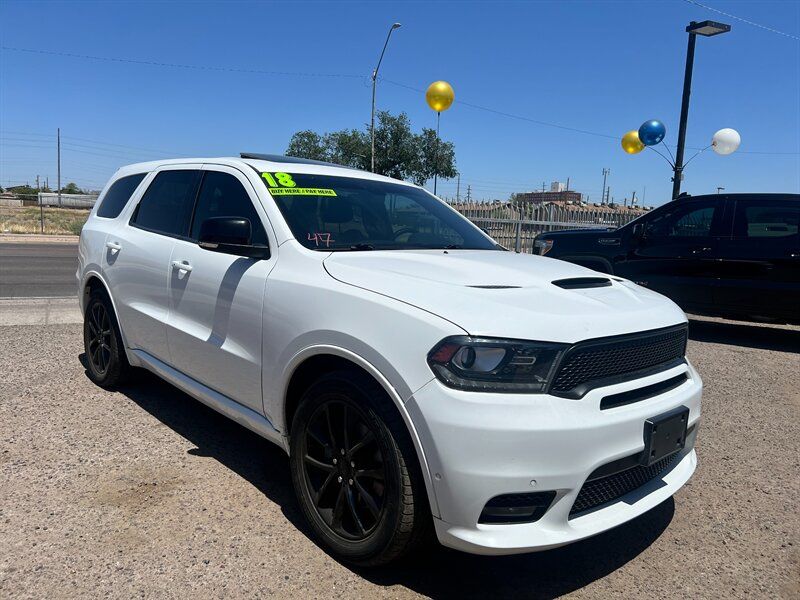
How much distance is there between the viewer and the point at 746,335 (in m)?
8.54

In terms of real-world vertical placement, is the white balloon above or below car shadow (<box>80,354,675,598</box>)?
above

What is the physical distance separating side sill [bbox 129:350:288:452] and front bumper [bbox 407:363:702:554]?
1083 millimetres

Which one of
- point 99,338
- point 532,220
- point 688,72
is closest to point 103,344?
point 99,338

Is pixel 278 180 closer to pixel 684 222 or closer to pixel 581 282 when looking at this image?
pixel 581 282

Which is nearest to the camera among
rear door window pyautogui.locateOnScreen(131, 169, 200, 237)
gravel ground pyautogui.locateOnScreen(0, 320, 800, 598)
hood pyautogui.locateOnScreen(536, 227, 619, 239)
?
gravel ground pyautogui.locateOnScreen(0, 320, 800, 598)

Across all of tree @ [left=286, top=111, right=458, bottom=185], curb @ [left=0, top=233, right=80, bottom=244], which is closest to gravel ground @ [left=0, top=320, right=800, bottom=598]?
curb @ [left=0, top=233, right=80, bottom=244]

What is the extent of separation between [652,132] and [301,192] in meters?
14.8

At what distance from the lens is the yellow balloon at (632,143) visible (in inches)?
709

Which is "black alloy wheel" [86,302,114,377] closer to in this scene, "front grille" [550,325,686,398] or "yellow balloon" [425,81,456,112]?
"front grille" [550,325,686,398]

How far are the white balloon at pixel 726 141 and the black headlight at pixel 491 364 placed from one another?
47.7ft

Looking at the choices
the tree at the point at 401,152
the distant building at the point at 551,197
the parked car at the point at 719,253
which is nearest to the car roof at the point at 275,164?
the parked car at the point at 719,253

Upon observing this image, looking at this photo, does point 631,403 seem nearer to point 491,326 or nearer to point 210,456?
point 491,326

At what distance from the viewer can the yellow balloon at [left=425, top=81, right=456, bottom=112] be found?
16.8 metres

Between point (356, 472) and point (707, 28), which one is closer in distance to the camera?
point (356, 472)
